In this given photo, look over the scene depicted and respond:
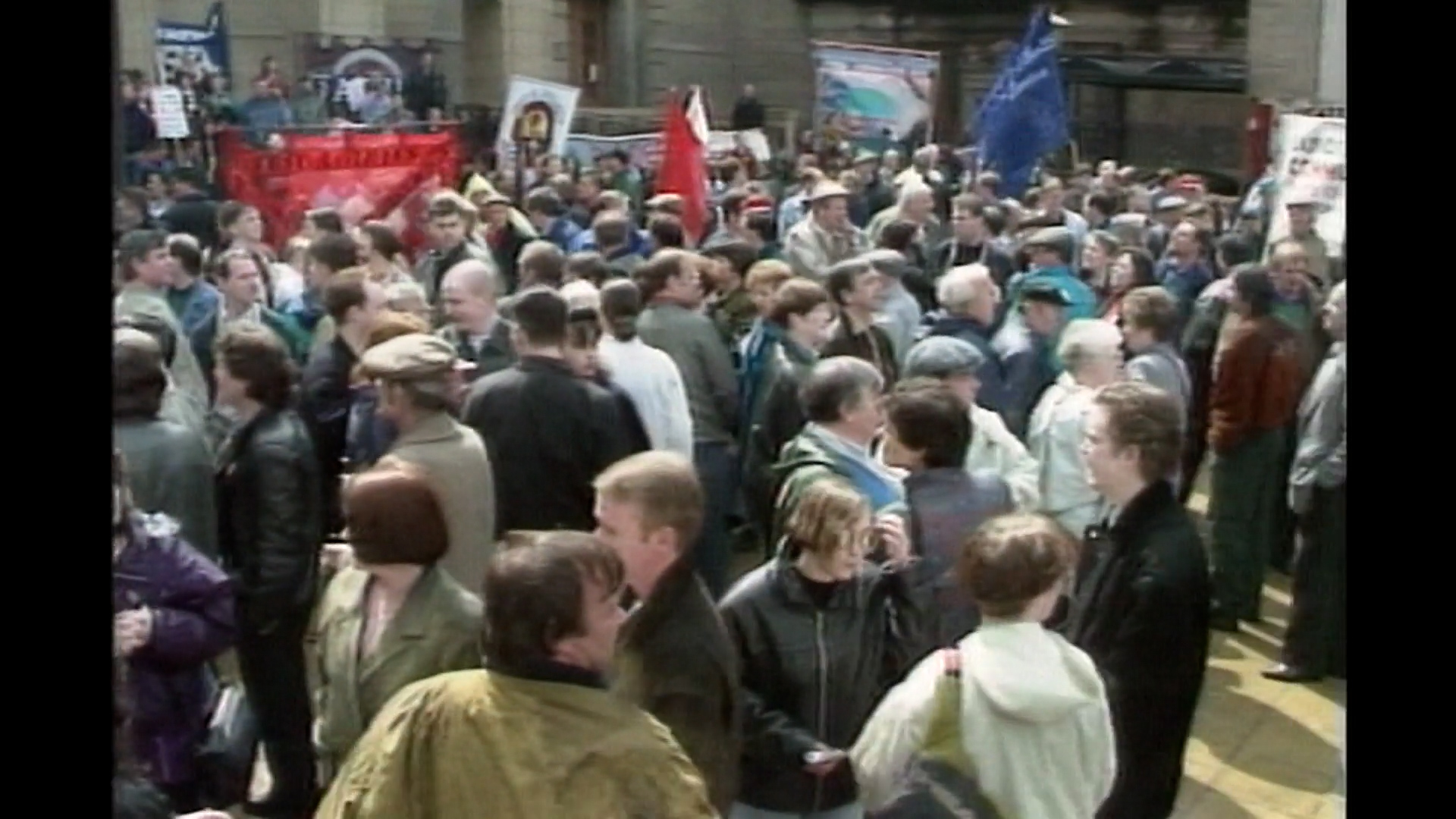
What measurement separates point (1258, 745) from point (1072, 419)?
748mm

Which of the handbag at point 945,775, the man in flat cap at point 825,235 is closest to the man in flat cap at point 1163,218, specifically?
the man in flat cap at point 825,235

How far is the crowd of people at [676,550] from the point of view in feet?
8.78

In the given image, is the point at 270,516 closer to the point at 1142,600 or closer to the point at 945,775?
the point at 945,775

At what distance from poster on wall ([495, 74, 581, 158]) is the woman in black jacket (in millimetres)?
1792

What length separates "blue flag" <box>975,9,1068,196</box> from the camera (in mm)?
6199

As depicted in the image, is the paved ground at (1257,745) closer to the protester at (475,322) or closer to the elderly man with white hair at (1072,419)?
the elderly man with white hair at (1072,419)

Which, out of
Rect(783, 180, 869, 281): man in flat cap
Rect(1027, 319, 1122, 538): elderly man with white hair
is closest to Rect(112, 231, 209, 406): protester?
→ Rect(1027, 319, 1122, 538): elderly man with white hair

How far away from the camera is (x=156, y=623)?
Answer: 304cm

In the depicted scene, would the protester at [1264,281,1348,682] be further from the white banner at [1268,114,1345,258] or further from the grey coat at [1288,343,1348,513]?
the white banner at [1268,114,1345,258]

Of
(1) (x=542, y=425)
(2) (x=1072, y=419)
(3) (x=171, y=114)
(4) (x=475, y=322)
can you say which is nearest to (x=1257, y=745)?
(2) (x=1072, y=419)

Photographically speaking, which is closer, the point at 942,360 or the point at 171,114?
the point at 942,360

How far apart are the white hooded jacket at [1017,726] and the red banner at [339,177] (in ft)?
11.3

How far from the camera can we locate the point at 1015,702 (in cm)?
292
